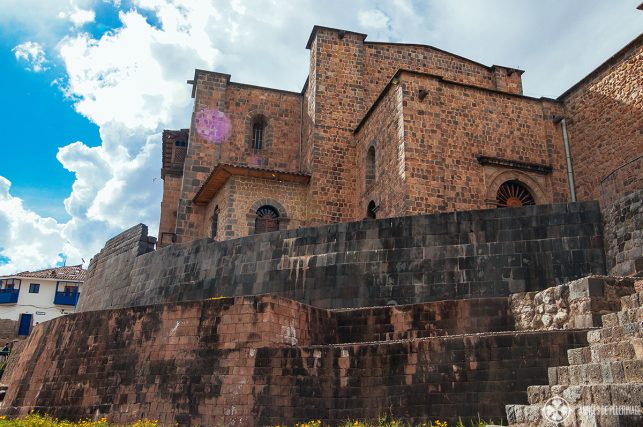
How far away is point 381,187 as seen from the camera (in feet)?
61.7

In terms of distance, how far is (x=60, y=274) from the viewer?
4303cm

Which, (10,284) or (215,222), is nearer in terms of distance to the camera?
(215,222)

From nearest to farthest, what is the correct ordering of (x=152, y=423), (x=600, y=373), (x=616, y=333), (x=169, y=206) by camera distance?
(x=600, y=373) < (x=616, y=333) < (x=152, y=423) < (x=169, y=206)

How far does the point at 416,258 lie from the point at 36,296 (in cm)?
3703

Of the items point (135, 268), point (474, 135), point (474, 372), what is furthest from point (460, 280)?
point (135, 268)

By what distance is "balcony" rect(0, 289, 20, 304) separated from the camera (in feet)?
134

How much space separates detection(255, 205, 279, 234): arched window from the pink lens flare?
4.16 metres

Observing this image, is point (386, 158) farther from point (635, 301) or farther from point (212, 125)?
point (635, 301)

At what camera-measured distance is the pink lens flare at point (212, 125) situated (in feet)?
76.0

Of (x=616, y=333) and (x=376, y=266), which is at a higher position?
(x=376, y=266)

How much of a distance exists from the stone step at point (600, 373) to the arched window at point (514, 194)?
40.1ft

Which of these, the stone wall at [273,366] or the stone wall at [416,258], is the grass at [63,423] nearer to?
the stone wall at [273,366]

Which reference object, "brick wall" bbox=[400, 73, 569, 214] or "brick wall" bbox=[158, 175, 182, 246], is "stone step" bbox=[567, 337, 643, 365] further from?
"brick wall" bbox=[158, 175, 182, 246]

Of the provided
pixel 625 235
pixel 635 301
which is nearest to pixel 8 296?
pixel 625 235
